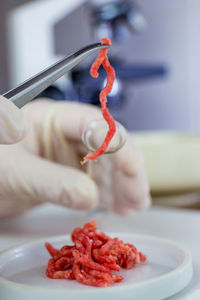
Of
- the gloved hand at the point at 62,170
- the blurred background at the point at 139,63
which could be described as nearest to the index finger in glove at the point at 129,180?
the gloved hand at the point at 62,170

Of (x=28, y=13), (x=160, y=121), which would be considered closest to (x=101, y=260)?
(x=28, y=13)

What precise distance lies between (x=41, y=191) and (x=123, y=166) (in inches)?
4.4

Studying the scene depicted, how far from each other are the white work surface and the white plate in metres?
0.08

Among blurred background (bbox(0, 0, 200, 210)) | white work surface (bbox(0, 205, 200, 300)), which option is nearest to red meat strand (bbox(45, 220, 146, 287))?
white work surface (bbox(0, 205, 200, 300))

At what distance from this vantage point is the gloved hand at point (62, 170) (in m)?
0.47

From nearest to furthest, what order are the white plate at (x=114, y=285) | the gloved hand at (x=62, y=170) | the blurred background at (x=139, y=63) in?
the white plate at (x=114, y=285), the gloved hand at (x=62, y=170), the blurred background at (x=139, y=63)

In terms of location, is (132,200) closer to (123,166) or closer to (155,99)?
(123,166)

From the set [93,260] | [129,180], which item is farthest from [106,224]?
[93,260]

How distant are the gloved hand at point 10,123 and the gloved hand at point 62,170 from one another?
0.51ft

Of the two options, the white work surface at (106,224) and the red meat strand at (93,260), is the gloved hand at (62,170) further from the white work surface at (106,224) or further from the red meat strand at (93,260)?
the red meat strand at (93,260)

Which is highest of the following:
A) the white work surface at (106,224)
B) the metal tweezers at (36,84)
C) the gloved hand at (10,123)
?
the metal tweezers at (36,84)

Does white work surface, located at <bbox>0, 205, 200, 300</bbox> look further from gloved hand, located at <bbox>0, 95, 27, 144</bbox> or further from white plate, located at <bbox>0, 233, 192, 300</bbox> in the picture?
gloved hand, located at <bbox>0, 95, 27, 144</bbox>

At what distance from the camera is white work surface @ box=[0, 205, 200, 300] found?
493 millimetres

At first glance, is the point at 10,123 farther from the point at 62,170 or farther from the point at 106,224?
the point at 106,224
